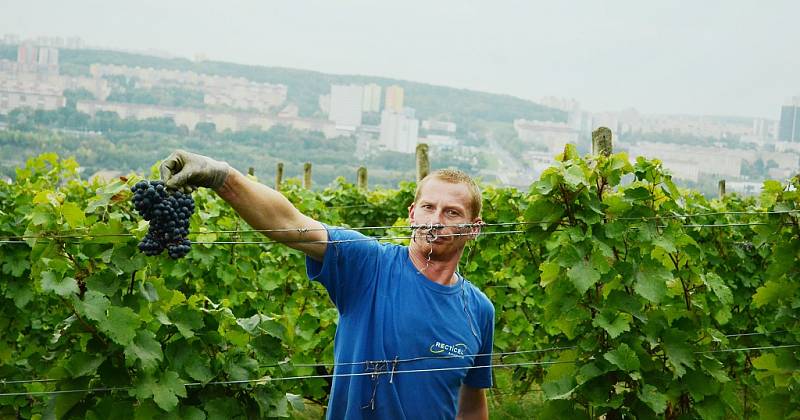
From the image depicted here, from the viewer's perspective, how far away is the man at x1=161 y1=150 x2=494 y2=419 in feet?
9.12

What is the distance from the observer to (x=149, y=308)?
2.82m

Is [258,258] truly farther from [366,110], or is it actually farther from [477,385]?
[366,110]

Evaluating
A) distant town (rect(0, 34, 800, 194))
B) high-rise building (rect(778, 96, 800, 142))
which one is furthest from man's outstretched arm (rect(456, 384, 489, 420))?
high-rise building (rect(778, 96, 800, 142))

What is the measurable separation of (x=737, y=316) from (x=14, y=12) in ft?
209

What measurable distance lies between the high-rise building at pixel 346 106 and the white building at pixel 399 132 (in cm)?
190

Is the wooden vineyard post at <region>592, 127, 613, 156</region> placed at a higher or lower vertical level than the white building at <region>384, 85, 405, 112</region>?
lower

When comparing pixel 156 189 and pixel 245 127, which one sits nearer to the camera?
pixel 156 189

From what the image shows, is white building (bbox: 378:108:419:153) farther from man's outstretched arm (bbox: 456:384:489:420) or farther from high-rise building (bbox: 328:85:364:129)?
man's outstretched arm (bbox: 456:384:489:420)

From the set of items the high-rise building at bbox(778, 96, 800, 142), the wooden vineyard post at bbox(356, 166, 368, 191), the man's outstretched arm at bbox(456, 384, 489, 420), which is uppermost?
the high-rise building at bbox(778, 96, 800, 142)

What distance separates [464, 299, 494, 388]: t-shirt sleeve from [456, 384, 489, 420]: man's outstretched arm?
0.10 m

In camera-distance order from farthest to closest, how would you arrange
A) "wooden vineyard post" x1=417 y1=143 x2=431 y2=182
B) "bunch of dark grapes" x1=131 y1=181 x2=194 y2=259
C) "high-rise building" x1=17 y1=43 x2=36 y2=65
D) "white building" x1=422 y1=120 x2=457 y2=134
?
"white building" x1=422 y1=120 x2=457 y2=134
"high-rise building" x1=17 y1=43 x2=36 y2=65
"wooden vineyard post" x1=417 y1=143 x2=431 y2=182
"bunch of dark grapes" x1=131 y1=181 x2=194 y2=259

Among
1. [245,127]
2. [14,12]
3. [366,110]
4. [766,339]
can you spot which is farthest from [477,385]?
[14,12]

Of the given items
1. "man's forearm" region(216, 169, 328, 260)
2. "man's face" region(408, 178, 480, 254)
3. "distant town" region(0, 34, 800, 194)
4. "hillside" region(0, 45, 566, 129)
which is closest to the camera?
"man's forearm" region(216, 169, 328, 260)

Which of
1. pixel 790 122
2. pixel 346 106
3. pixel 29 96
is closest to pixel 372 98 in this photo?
pixel 346 106
